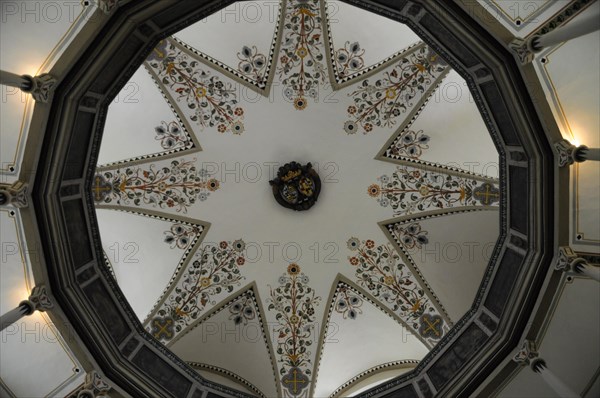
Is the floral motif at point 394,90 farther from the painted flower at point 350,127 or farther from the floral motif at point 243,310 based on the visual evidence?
the floral motif at point 243,310

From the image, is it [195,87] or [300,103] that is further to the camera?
[300,103]

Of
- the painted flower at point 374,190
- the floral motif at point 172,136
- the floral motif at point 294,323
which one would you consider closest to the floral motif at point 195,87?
the floral motif at point 172,136

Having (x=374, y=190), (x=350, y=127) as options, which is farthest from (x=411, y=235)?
(x=350, y=127)

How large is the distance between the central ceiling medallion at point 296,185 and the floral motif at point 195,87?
1.81 meters

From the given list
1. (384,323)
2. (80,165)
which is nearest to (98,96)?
(80,165)

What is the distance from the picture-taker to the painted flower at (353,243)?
1577 centimetres

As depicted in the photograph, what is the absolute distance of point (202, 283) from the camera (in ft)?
49.7

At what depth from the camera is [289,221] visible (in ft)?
53.1

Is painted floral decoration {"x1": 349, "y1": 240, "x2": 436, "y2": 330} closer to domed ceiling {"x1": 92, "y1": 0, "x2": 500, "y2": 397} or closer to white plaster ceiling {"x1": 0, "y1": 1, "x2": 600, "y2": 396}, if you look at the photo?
domed ceiling {"x1": 92, "y1": 0, "x2": 500, "y2": 397}

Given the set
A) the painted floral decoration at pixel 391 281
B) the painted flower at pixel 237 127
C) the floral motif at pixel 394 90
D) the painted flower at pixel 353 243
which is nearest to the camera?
the floral motif at pixel 394 90

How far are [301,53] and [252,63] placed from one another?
52.9 inches

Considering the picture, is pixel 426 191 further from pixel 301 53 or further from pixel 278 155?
pixel 301 53

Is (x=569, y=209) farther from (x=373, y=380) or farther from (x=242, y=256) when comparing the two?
(x=242, y=256)

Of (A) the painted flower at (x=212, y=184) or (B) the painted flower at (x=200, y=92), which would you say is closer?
(B) the painted flower at (x=200, y=92)
